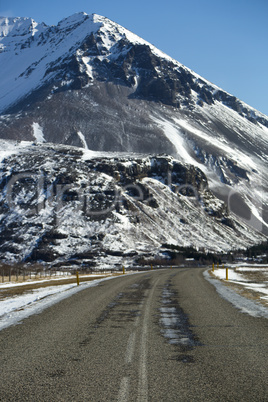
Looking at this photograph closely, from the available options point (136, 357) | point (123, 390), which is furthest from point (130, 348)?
point (123, 390)

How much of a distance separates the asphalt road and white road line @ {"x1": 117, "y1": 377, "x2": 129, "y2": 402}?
0.02 m

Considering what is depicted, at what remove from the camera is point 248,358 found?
7930 millimetres

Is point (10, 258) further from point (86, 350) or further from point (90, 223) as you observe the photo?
point (86, 350)

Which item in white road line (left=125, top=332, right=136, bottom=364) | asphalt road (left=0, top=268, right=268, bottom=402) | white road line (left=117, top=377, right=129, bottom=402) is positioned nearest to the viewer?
white road line (left=117, top=377, right=129, bottom=402)

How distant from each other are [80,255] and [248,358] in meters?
170

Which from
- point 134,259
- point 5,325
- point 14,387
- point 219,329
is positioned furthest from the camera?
point 134,259

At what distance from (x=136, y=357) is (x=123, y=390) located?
6.45 ft

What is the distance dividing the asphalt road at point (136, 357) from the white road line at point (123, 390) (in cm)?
2

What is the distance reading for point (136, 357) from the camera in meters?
8.13

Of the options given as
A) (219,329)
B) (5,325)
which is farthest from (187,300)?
(5,325)

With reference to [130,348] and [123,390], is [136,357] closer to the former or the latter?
[130,348]

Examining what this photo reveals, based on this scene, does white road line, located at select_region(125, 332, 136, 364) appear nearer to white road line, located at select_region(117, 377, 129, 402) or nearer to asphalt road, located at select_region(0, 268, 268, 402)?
asphalt road, located at select_region(0, 268, 268, 402)

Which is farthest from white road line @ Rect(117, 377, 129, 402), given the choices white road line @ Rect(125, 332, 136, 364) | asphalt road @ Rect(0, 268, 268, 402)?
white road line @ Rect(125, 332, 136, 364)

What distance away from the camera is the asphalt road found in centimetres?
617
